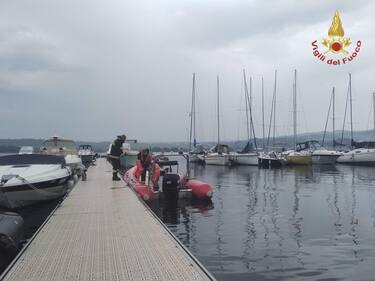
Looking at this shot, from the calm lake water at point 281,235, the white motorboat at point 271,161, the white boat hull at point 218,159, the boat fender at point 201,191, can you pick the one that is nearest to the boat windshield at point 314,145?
the white motorboat at point 271,161

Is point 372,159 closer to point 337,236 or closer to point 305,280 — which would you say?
point 337,236

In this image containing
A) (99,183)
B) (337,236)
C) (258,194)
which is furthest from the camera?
(258,194)

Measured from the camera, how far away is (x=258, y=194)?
23391mm

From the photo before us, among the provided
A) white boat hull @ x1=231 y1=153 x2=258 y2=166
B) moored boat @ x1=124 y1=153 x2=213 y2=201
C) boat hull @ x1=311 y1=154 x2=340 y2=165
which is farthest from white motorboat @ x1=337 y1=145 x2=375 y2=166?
moored boat @ x1=124 y1=153 x2=213 y2=201

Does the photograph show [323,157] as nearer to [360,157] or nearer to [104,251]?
[360,157]

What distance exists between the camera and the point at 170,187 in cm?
1847

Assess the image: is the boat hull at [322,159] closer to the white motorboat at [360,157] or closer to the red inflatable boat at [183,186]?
the white motorboat at [360,157]

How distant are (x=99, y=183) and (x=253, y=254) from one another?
12215 millimetres

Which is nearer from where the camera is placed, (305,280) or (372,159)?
(305,280)

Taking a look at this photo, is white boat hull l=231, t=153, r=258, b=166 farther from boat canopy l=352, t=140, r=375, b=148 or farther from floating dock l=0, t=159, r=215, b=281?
floating dock l=0, t=159, r=215, b=281

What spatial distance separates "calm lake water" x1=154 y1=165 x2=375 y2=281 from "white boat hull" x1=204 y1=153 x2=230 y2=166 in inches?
1228

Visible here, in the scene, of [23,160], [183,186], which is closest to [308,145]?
[183,186]

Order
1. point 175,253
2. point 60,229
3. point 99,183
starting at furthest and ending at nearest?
point 99,183
point 60,229
point 175,253

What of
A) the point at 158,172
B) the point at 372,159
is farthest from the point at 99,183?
the point at 372,159
